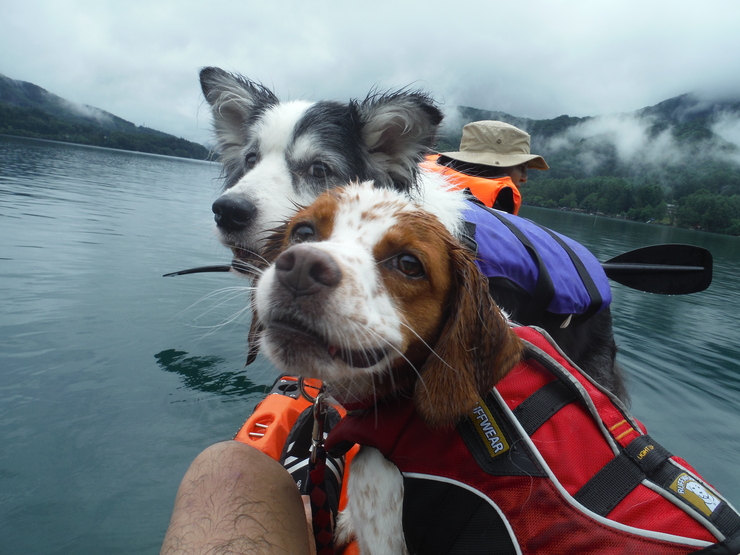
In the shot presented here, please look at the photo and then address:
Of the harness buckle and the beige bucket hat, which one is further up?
the beige bucket hat

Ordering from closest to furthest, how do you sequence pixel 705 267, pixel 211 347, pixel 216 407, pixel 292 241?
pixel 292 241
pixel 705 267
pixel 216 407
pixel 211 347

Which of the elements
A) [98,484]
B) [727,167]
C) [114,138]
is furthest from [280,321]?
[727,167]

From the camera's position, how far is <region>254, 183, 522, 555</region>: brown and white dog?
5.22 ft

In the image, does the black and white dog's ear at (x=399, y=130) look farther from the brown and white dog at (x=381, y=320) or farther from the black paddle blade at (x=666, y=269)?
the black paddle blade at (x=666, y=269)

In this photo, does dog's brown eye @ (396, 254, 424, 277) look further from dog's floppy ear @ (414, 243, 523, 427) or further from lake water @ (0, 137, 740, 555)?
lake water @ (0, 137, 740, 555)

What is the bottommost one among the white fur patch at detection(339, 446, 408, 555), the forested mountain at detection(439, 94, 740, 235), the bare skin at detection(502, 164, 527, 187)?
the white fur patch at detection(339, 446, 408, 555)

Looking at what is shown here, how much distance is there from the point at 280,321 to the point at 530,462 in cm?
116

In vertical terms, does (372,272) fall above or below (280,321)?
above

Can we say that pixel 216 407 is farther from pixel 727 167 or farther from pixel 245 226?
pixel 727 167

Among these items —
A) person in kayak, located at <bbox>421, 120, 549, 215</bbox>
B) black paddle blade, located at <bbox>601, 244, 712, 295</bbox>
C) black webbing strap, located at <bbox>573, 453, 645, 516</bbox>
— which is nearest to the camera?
black webbing strap, located at <bbox>573, 453, 645, 516</bbox>

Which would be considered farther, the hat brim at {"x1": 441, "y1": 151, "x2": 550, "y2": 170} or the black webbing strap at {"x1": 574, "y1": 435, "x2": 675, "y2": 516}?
the hat brim at {"x1": 441, "y1": 151, "x2": 550, "y2": 170}

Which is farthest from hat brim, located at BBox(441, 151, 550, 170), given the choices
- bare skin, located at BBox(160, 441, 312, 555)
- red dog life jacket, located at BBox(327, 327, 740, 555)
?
bare skin, located at BBox(160, 441, 312, 555)

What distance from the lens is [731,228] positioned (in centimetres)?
6306

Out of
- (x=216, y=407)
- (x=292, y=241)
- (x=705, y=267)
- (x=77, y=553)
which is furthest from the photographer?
(x=216, y=407)
